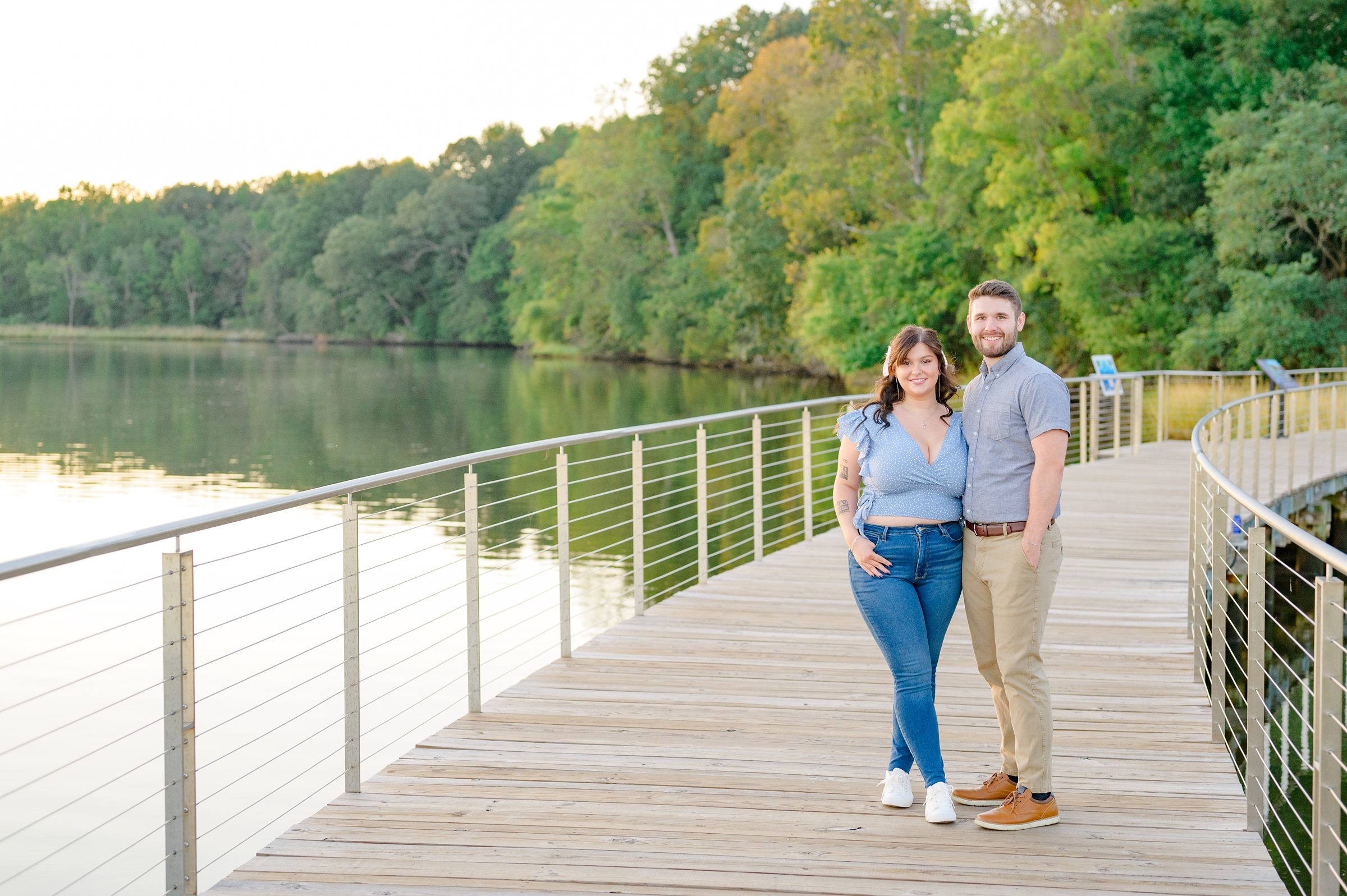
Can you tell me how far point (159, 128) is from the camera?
77.8m

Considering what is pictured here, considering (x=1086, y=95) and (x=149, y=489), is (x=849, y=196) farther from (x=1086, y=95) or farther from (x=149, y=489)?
(x=149, y=489)

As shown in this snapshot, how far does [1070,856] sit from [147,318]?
95830 mm

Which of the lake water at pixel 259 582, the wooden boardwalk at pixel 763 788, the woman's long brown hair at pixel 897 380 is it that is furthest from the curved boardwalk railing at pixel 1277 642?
the lake water at pixel 259 582

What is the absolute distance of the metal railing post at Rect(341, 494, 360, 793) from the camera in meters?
3.97

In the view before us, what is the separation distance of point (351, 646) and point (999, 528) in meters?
1.96

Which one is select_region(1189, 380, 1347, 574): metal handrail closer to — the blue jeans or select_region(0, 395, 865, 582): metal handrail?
the blue jeans

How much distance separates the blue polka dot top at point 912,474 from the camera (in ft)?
12.0

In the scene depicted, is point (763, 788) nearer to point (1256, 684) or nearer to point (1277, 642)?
point (1256, 684)

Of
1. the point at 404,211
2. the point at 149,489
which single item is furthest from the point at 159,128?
the point at 149,489

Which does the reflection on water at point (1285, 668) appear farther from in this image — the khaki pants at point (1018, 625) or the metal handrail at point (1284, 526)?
the khaki pants at point (1018, 625)

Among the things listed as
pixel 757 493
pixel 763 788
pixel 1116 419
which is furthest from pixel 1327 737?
pixel 1116 419

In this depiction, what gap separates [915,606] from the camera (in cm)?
372

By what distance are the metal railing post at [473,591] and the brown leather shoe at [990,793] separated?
1.75 meters

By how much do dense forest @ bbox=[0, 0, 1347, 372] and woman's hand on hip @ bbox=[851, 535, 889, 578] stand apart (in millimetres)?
24035
